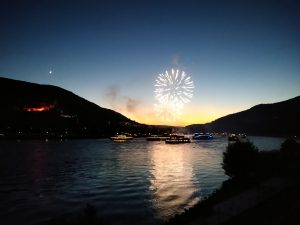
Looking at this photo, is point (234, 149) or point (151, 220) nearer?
point (151, 220)

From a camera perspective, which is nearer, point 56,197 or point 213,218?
point 213,218

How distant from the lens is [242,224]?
15.9 m

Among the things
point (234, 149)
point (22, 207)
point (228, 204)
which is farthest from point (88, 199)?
point (228, 204)

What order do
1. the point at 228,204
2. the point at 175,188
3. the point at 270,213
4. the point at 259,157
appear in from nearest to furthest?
the point at 270,213, the point at 228,204, the point at 259,157, the point at 175,188

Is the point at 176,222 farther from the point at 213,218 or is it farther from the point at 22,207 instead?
the point at 22,207

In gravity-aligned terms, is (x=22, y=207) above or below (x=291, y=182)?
below

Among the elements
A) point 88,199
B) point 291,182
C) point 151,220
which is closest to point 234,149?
point 291,182

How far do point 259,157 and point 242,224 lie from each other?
A: 16497 mm

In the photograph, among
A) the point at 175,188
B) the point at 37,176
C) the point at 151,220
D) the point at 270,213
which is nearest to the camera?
the point at 270,213

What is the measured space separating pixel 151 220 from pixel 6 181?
3438 centimetres

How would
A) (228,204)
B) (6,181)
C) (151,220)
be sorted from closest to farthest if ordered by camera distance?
(228,204) < (151,220) < (6,181)

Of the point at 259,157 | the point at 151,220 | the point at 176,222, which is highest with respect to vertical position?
the point at 259,157

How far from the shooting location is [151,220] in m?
26.0

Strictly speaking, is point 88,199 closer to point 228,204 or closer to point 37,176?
point 228,204
